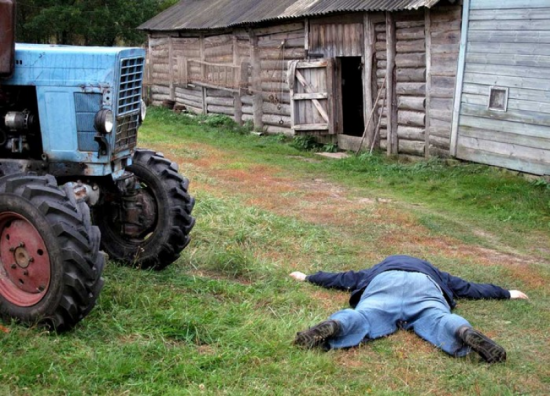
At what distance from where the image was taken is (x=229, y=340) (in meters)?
5.36

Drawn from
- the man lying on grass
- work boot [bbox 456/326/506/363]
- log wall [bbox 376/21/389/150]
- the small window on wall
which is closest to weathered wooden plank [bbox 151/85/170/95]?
log wall [bbox 376/21/389/150]

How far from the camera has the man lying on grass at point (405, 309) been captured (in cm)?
529

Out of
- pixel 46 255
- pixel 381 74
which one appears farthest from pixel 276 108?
pixel 46 255

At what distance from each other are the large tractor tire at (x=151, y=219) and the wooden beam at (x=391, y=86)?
882 centimetres

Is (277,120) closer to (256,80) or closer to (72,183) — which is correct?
(256,80)

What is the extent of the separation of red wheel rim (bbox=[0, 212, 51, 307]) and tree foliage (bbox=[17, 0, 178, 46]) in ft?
92.3

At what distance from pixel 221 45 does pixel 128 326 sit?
1747 centimetres

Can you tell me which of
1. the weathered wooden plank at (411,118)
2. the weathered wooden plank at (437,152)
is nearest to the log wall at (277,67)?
the weathered wooden plank at (411,118)

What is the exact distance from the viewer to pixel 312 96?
16688 mm

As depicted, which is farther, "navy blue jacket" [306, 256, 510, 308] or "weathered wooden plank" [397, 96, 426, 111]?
"weathered wooden plank" [397, 96, 426, 111]

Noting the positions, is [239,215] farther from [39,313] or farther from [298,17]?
[298,17]

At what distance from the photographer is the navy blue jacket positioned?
6.32m

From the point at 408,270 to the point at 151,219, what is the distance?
243 cm

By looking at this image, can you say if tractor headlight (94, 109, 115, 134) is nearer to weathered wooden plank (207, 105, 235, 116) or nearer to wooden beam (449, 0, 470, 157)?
wooden beam (449, 0, 470, 157)
